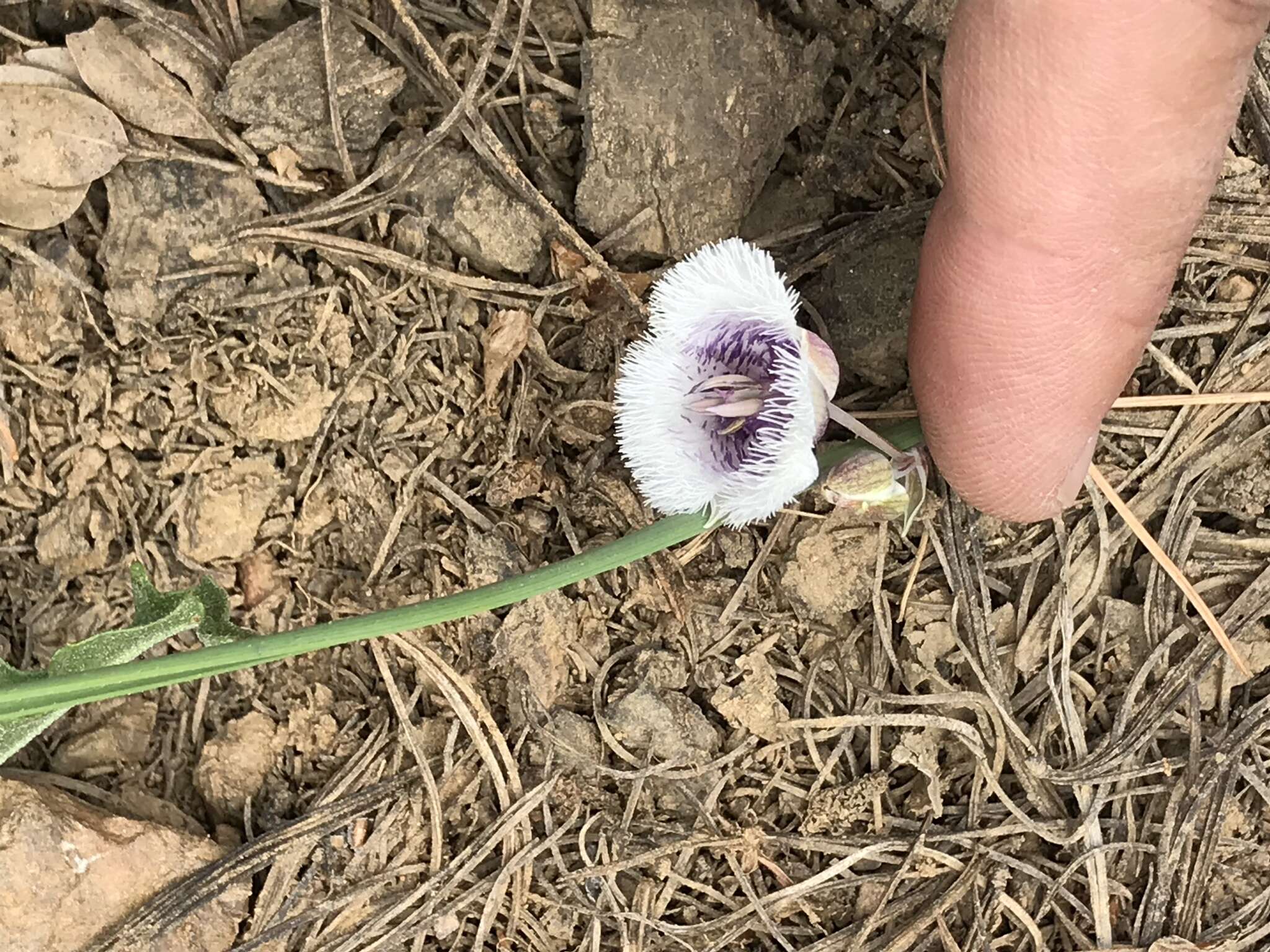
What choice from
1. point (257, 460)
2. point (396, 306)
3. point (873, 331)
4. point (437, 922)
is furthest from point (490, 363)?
point (437, 922)

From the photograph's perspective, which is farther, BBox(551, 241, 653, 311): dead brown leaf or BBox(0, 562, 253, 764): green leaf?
BBox(551, 241, 653, 311): dead brown leaf

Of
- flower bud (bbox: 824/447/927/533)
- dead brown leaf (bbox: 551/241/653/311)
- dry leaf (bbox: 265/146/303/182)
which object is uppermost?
dry leaf (bbox: 265/146/303/182)

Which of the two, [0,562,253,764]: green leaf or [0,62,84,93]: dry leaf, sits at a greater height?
[0,62,84,93]: dry leaf

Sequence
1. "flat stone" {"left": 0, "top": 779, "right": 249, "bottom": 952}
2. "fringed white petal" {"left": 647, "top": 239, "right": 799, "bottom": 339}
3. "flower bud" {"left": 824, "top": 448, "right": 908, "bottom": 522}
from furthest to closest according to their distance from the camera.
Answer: "flat stone" {"left": 0, "top": 779, "right": 249, "bottom": 952} → "flower bud" {"left": 824, "top": 448, "right": 908, "bottom": 522} → "fringed white petal" {"left": 647, "top": 239, "right": 799, "bottom": 339}

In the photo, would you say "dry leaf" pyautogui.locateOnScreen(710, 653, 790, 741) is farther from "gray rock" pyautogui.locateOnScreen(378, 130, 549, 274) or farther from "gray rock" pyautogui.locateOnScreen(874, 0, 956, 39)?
"gray rock" pyautogui.locateOnScreen(874, 0, 956, 39)

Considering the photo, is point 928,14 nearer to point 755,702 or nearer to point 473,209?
point 473,209

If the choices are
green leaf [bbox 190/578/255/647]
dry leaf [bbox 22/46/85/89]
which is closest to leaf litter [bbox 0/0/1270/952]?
dry leaf [bbox 22/46/85/89]

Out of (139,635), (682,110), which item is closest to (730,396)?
(682,110)

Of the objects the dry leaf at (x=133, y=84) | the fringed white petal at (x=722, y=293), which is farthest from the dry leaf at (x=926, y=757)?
the dry leaf at (x=133, y=84)
